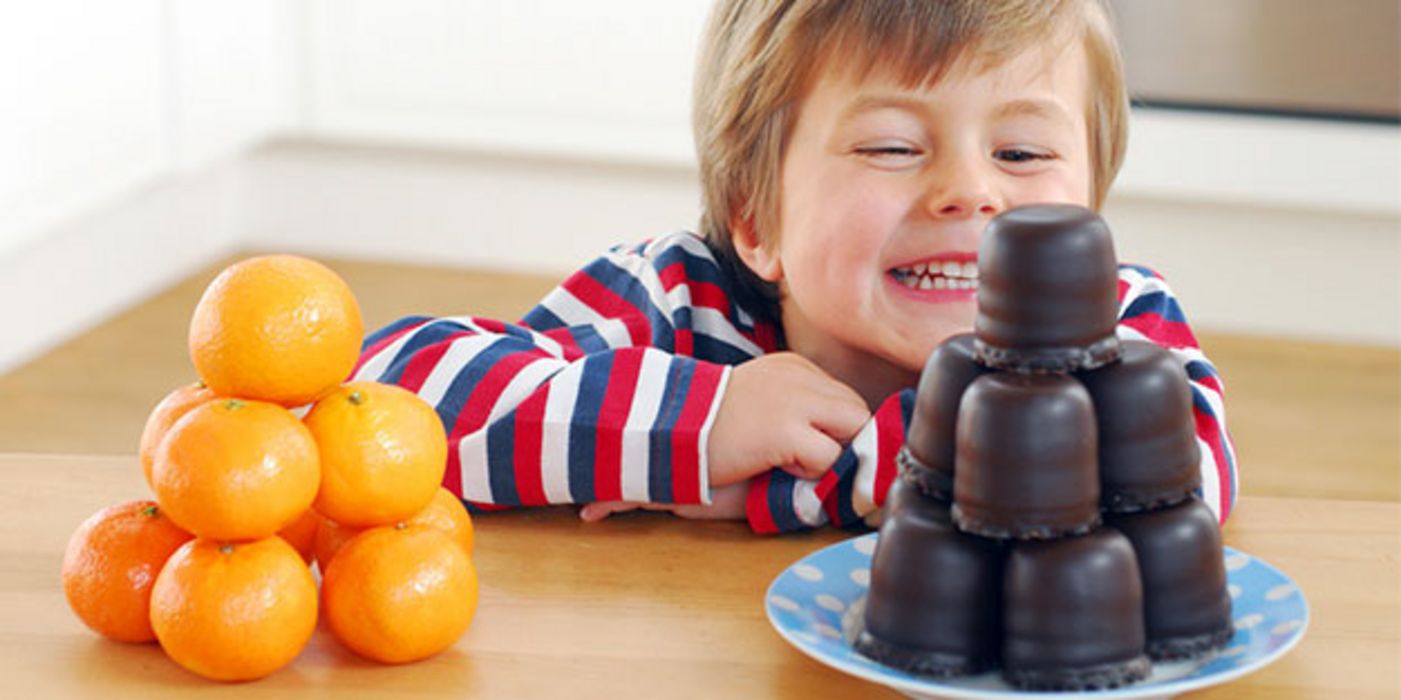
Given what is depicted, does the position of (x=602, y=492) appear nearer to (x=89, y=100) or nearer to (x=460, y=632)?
(x=460, y=632)

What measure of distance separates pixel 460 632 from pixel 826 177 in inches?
19.6

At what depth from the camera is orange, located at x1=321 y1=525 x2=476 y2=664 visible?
2.77ft

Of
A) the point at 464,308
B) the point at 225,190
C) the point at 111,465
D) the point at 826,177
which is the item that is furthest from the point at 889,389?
the point at 225,190

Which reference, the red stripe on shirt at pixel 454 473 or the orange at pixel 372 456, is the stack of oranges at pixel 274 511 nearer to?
the orange at pixel 372 456

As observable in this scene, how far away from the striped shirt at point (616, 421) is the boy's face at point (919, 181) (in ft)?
0.39

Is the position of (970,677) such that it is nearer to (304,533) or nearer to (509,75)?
(304,533)


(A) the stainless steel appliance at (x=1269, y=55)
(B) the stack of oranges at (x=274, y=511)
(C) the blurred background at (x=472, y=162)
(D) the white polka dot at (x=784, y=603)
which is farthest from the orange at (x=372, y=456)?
(A) the stainless steel appliance at (x=1269, y=55)

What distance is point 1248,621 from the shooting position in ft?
2.77

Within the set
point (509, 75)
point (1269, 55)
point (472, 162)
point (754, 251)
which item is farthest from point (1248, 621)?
point (472, 162)

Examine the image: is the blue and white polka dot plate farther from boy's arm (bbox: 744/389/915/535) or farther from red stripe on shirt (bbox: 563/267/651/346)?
red stripe on shirt (bbox: 563/267/651/346)

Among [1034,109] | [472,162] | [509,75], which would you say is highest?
[1034,109]

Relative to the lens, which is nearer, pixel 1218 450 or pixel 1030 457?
pixel 1030 457

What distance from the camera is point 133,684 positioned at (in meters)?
0.85

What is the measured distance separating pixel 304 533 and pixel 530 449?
0.67 ft
